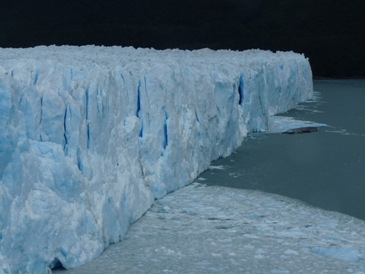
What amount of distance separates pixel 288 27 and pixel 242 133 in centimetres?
1780

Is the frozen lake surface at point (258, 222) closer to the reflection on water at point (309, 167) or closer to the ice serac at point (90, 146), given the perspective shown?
the reflection on water at point (309, 167)

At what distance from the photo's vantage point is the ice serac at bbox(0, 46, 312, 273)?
3.16 meters

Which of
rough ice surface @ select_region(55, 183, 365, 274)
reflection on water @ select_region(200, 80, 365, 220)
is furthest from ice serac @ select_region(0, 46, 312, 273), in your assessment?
reflection on water @ select_region(200, 80, 365, 220)

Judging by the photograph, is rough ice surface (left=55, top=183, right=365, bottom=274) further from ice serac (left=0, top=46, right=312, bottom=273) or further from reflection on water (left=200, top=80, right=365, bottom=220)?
reflection on water (left=200, top=80, right=365, bottom=220)

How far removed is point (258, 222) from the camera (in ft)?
14.5

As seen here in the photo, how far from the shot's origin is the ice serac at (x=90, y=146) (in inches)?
124

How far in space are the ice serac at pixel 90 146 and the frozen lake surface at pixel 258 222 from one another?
0.18 meters

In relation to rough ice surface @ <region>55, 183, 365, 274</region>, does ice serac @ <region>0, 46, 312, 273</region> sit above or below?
above

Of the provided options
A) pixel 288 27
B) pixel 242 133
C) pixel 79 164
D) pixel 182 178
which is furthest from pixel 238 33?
pixel 79 164

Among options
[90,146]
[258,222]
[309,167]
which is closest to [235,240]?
[258,222]

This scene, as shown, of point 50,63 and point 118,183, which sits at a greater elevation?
point 50,63

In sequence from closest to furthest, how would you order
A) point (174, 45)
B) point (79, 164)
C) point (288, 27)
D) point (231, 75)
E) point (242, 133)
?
point (79, 164)
point (231, 75)
point (242, 133)
point (174, 45)
point (288, 27)

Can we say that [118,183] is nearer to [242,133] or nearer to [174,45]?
[242,133]

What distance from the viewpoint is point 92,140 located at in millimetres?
4000
